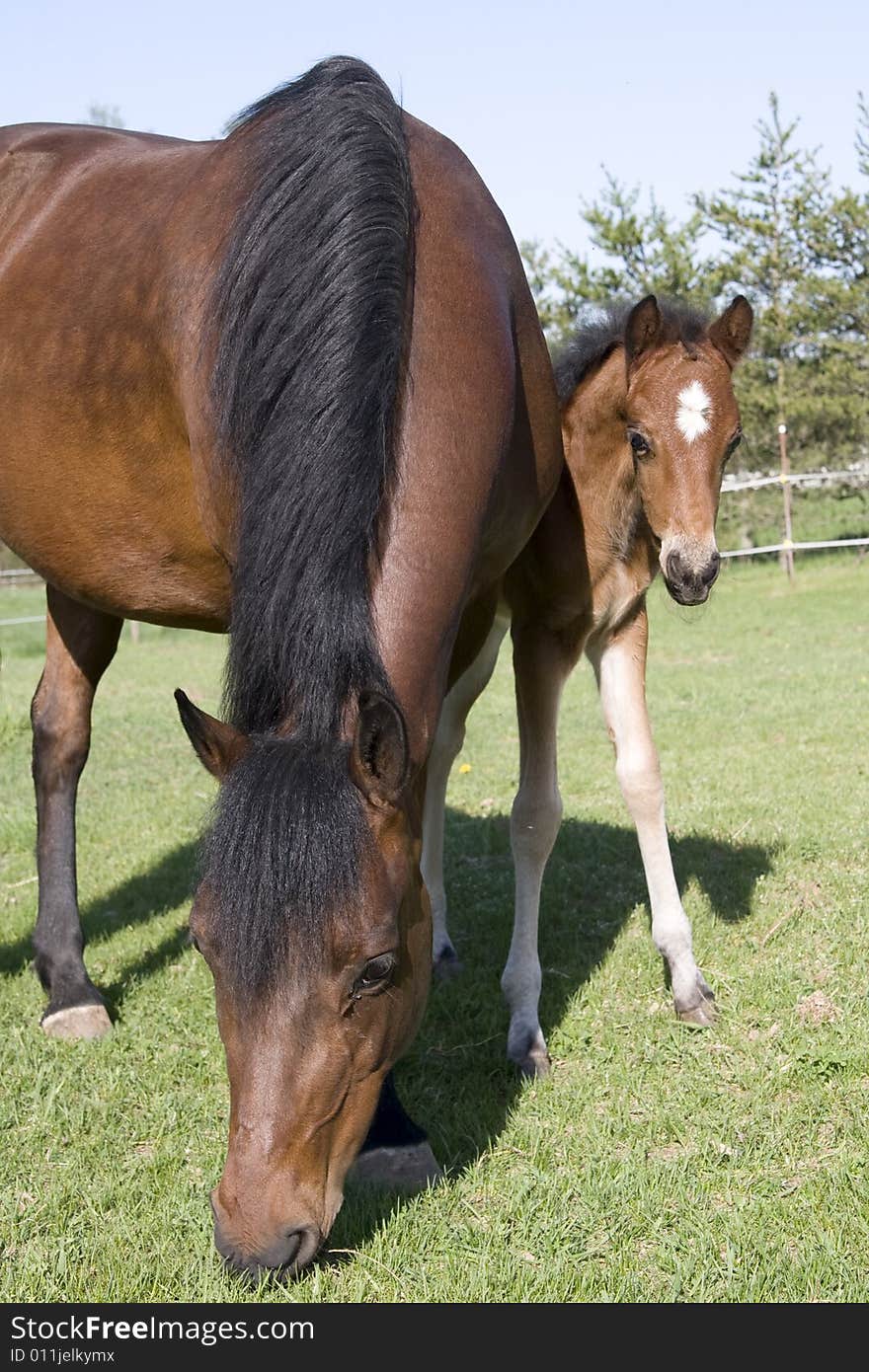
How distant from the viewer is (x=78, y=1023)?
161 inches

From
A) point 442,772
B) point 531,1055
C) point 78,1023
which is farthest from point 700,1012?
point 78,1023

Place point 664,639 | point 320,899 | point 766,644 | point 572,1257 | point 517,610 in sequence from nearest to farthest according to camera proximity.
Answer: point 320,899
point 572,1257
point 517,610
point 766,644
point 664,639

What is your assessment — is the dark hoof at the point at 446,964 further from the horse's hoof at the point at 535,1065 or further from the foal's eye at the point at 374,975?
the foal's eye at the point at 374,975

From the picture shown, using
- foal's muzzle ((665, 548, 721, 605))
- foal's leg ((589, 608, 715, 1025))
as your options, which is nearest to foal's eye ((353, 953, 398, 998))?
foal's leg ((589, 608, 715, 1025))

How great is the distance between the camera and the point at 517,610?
4.17 meters

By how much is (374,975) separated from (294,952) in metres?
0.19

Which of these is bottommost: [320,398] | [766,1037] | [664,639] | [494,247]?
[664,639]

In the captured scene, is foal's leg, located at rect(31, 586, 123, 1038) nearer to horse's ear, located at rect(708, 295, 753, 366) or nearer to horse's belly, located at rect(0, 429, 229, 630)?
horse's belly, located at rect(0, 429, 229, 630)

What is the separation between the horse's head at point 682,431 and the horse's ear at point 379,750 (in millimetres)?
A: 1811

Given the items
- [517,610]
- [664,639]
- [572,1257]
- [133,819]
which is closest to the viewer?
[572,1257]

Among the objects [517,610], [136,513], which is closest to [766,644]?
[517,610]

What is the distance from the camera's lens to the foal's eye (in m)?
2.38
